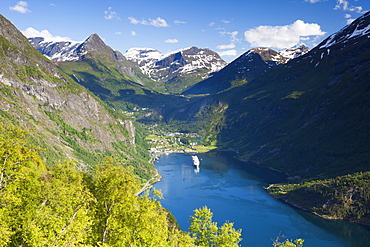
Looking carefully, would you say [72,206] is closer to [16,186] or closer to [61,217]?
[61,217]

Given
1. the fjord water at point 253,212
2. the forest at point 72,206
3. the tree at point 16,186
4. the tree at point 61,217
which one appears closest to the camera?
the tree at point 61,217

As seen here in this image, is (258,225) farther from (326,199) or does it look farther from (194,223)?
(194,223)

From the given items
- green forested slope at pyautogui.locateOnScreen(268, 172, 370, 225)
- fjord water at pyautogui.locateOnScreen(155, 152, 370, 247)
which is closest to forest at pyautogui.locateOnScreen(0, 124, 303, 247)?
fjord water at pyautogui.locateOnScreen(155, 152, 370, 247)

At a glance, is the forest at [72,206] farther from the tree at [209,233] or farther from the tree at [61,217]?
the tree at [209,233]

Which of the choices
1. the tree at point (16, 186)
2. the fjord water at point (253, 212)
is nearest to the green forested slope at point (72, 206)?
the tree at point (16, 186)

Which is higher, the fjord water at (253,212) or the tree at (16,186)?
the fjord water at (253,212)

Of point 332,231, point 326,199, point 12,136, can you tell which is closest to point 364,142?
point 326,199

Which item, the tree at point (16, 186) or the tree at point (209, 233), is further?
the tree at point (209, 233)

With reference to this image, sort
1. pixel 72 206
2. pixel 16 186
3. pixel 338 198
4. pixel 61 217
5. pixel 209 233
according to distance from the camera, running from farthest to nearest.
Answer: pixel 338 198, pixel 209 233, pixel 72 206, pixel 16 186, pixel 61 217

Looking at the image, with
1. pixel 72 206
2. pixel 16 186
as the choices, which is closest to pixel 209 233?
pixel 72 206
